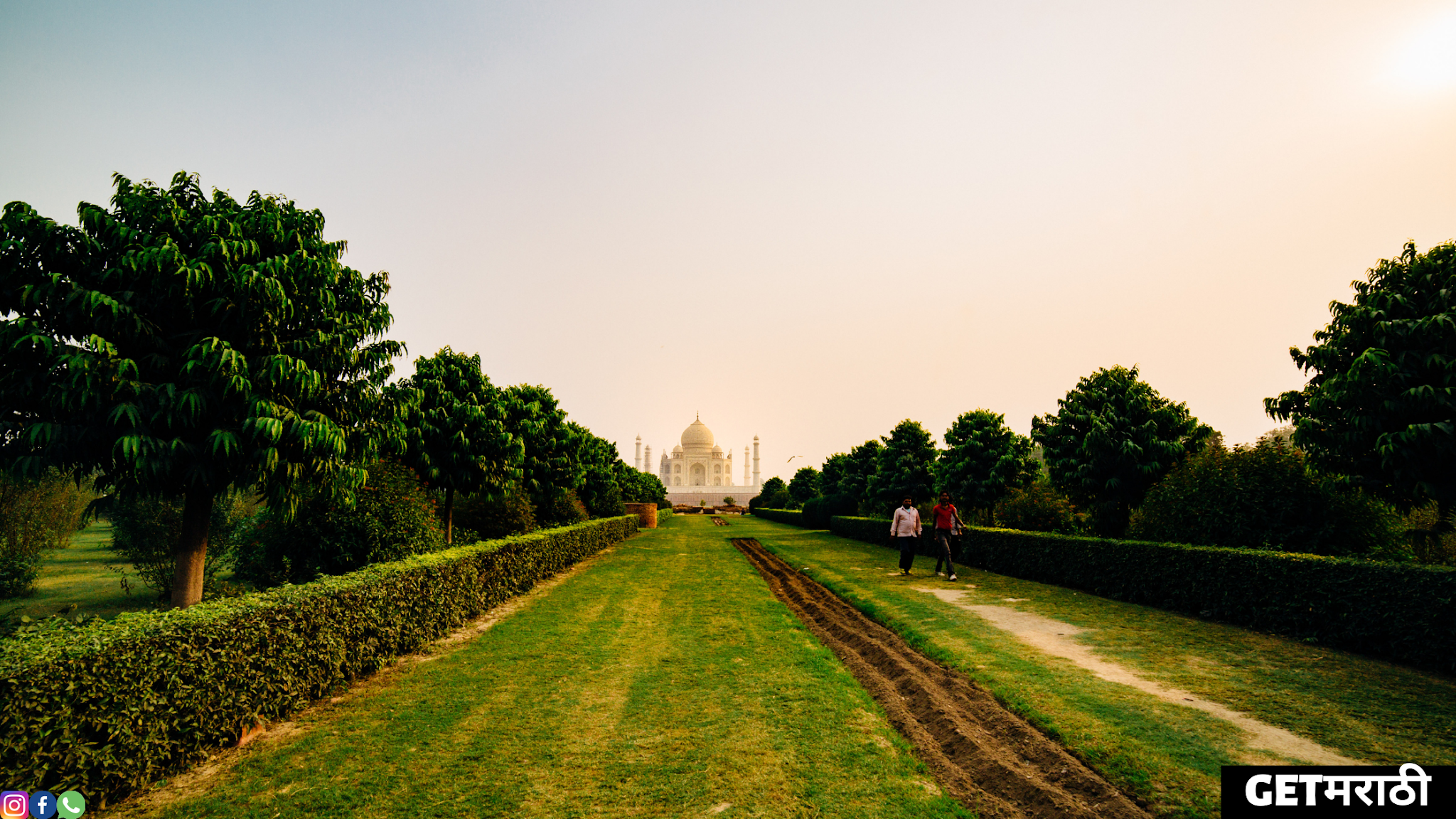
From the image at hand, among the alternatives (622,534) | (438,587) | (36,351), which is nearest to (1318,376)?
(438,587)

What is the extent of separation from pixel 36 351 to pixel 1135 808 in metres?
10.5

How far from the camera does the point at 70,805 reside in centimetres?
385

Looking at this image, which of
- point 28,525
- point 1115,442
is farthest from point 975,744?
point 28,525

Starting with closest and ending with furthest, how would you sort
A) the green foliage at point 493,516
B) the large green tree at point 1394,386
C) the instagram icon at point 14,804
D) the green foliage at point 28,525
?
the instagram icon at point 14,804 → the large green tree at point 1394,386 → the green foliage at point 28,525 → the green foliage at point 493,516

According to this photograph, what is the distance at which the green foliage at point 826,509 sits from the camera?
38969 millimetres

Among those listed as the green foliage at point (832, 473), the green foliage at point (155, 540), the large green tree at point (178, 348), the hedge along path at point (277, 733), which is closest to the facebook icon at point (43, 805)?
the hedge along path at point (277, 733)

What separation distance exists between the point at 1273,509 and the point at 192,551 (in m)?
17.0

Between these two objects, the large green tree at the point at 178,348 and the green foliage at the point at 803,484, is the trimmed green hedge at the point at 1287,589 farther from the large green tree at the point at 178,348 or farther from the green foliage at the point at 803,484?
the green foliage at the point at 803,484

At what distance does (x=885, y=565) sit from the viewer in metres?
17.6

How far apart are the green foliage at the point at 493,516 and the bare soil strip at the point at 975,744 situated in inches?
523

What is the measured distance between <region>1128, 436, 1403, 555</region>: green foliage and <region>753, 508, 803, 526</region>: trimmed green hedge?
32990mm

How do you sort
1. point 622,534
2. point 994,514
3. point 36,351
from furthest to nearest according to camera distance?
1. point 622,534
2. point 994,514
3. point 36,351

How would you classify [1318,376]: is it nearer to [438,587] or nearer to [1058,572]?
[1058,572]

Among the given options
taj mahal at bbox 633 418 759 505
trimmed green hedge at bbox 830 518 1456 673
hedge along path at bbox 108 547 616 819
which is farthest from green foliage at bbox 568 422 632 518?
taj mahal at bbox 633 418 759 505
